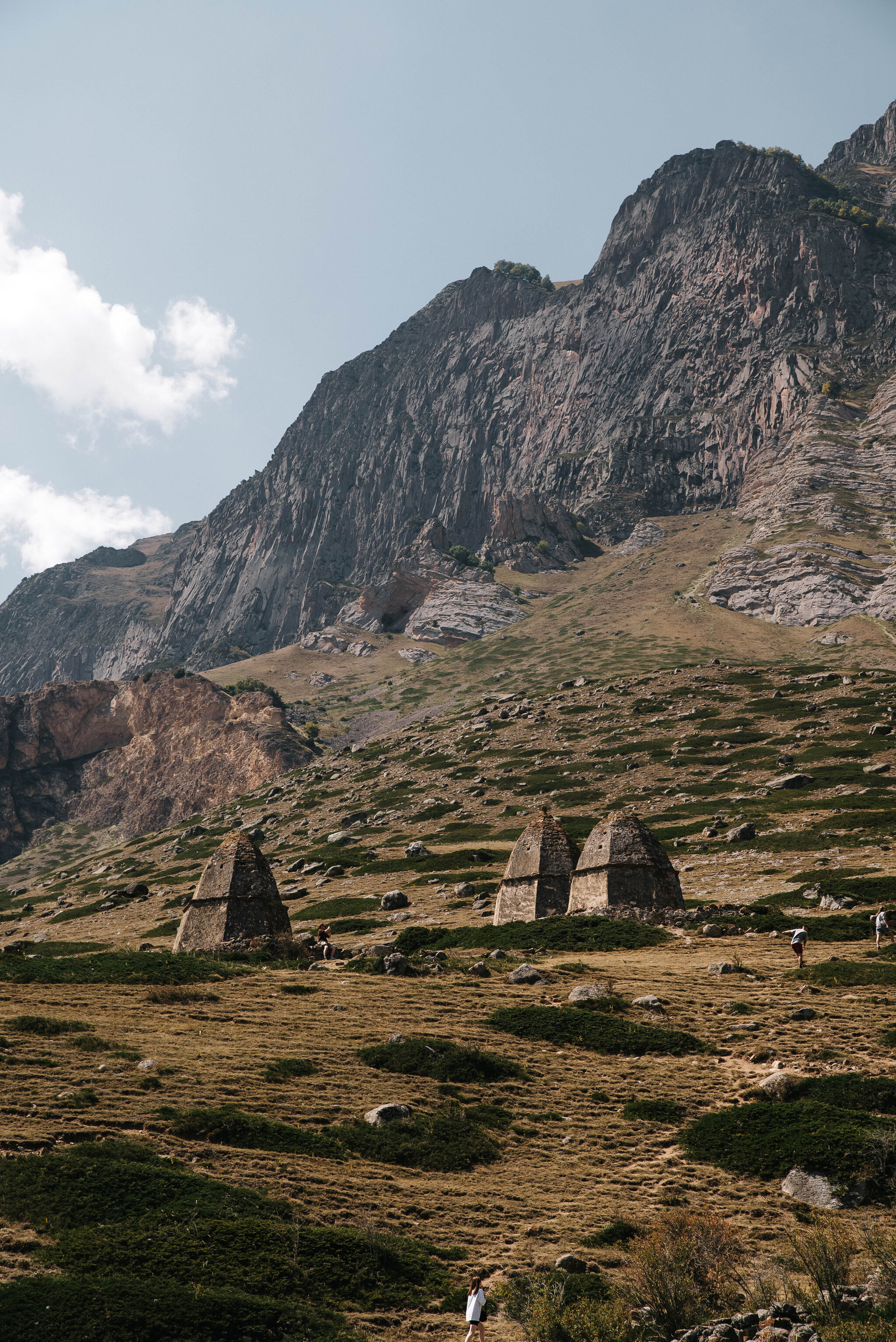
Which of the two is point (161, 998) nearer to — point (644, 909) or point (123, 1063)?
point (123, 1063)

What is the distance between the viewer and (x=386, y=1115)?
19078mm

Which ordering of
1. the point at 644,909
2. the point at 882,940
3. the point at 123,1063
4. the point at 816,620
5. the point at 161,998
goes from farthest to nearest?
the point at 816,620, the point at 644,909, the point at 882,940, the point at 161,998, the point at 123,1063

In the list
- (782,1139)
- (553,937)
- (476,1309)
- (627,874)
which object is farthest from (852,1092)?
(627,874)

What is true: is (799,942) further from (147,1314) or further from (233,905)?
(147,1314)

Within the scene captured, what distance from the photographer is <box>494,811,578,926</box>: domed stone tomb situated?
3894cm

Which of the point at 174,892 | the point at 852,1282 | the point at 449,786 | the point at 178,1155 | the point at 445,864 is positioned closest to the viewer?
the point at 852,1282

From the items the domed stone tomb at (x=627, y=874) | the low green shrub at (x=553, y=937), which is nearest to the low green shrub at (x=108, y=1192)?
the low green shrub at (x=553, y=937)

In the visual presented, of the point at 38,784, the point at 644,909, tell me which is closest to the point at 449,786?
the point at 644,909

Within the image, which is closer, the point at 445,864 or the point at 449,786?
the point at 445,864

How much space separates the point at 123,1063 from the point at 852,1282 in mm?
14423

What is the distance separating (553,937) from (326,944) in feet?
29.3

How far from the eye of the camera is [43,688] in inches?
6560

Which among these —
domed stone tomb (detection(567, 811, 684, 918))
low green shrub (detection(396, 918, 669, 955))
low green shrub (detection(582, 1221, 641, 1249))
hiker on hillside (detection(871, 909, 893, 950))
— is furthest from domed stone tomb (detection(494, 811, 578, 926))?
low green shrub (detection(582, 1221, 641, 1249))

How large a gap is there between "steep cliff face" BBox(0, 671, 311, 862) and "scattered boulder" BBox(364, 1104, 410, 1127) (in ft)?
382
